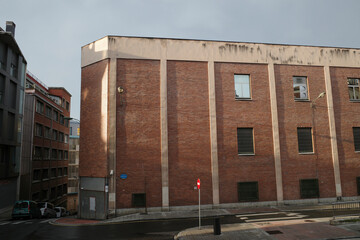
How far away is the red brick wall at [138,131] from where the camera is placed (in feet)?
64.1

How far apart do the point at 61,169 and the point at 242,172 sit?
130 feet

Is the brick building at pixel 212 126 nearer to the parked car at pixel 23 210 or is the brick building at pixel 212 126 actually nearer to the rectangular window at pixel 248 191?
the rectangular window at pixel 248 191

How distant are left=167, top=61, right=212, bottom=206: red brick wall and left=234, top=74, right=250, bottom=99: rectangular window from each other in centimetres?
257

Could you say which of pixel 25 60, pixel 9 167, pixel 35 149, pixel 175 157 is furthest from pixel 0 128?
pixel 175 157

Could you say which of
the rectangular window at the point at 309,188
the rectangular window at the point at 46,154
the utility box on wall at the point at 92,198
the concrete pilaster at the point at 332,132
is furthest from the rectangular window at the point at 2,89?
the concrete pilaster at the point at 332,132

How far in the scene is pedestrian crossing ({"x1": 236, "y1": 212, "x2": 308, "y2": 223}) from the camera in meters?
16.2

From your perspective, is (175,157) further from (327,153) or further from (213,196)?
(327,153)

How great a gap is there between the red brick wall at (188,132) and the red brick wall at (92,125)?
5.07 metres

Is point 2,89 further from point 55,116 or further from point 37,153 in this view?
point 55,116

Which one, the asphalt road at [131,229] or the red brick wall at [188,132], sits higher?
the red brick wall at [188,132]

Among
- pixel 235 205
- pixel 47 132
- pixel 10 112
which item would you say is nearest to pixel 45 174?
pixel 47 132

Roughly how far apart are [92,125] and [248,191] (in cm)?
1287

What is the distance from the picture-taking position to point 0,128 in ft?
86.5

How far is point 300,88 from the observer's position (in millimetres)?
23062
